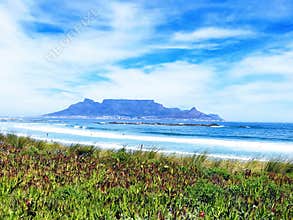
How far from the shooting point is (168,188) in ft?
19.4

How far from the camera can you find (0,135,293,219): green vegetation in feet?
14.9

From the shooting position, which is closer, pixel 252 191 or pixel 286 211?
pixel 286 211

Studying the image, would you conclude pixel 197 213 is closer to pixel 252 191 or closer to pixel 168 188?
pixel 168 188

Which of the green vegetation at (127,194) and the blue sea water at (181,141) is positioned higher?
the green vegetation at (127,194)

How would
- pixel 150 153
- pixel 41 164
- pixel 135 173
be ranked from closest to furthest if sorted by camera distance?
pixel 135 173 < pixel 41 164 < pixel 150 153

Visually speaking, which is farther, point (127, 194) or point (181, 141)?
point (181, 141)

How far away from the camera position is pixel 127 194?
5.48 meters

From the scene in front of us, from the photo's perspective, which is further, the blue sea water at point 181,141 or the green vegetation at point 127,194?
the blue sea water at point 181,141

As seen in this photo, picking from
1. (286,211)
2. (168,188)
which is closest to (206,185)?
(168,188)

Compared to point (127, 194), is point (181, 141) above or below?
below

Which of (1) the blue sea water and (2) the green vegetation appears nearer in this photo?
(2) the green vegetation

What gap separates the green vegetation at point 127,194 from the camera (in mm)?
4527

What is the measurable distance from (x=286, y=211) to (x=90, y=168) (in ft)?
12.8

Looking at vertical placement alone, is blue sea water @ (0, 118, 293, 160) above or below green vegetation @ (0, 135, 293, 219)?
below
